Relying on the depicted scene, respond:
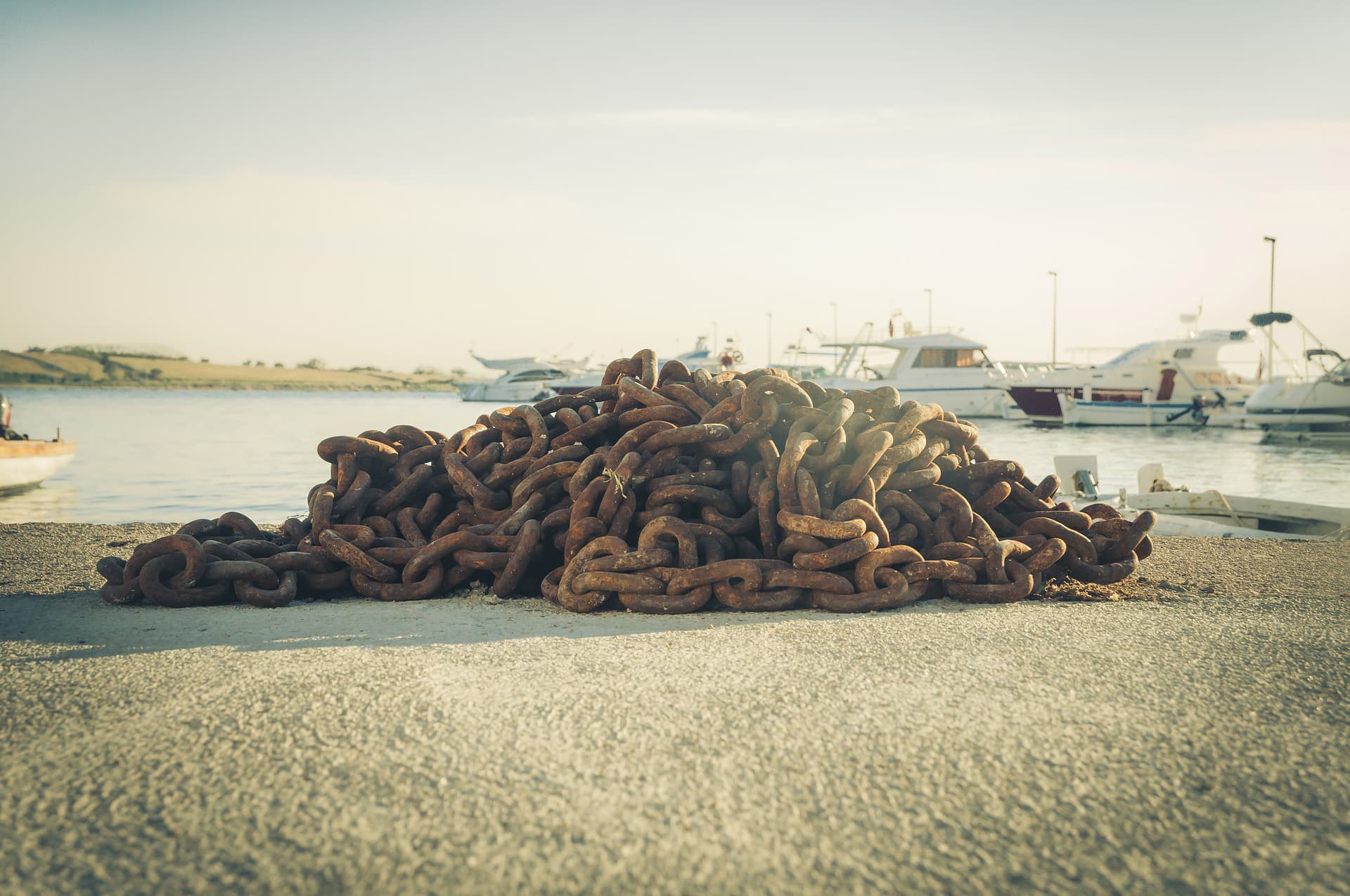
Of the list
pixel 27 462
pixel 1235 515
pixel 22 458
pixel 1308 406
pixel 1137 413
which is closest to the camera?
pixel 1235 515

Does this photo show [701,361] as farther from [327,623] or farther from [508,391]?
[327,623]

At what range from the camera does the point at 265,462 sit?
18266mm

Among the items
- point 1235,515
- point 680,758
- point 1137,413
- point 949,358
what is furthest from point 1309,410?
point 680,758

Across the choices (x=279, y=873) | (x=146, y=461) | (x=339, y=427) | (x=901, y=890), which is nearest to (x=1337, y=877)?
(x=901, y=890)

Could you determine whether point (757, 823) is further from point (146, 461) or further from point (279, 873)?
point (146, 461)

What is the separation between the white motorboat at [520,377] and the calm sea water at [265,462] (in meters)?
37.8

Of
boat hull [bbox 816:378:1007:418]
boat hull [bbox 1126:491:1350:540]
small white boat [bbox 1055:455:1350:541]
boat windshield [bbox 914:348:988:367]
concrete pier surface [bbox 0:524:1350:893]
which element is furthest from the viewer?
boat windshield [bbox 914:348:988:367]

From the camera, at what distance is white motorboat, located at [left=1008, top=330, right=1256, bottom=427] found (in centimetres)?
3797

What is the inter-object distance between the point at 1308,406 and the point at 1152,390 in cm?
830

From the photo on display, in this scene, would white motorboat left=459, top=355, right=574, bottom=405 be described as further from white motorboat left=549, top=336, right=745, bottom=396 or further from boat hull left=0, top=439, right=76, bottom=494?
boat hull left=0, top=439, right=76, bottom=494

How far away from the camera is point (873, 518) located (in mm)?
3723

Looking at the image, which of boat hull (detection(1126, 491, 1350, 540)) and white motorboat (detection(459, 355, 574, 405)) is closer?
boat hull (detection(1126, 491, 1350, 540))

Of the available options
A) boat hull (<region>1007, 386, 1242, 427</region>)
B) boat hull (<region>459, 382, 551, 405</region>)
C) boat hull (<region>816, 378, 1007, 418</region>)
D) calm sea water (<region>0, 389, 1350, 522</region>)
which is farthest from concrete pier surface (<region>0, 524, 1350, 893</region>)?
boat hull (<region>459, 382, 551, 405</region>)

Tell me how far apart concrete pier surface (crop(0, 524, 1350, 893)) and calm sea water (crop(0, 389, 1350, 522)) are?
28.9ft
